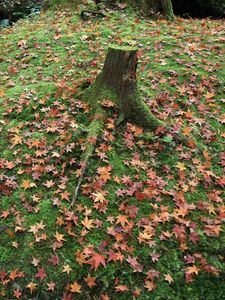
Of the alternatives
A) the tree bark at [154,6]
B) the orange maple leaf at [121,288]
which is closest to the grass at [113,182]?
the orange maple leaf at [121,288]

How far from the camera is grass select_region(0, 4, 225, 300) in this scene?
165 inches

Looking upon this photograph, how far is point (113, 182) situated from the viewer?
16.5 ft

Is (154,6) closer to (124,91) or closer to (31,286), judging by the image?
(124,91)

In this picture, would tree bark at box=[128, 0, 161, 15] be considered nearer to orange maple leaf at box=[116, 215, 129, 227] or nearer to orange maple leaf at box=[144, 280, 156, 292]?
orange maple leaf at box=[116, 215, 129, 227]

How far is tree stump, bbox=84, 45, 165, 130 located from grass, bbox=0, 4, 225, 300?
0.23 metres

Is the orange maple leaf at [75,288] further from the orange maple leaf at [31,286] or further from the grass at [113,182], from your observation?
the orange maple leaf at [31,286]

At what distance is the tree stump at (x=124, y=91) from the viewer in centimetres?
550

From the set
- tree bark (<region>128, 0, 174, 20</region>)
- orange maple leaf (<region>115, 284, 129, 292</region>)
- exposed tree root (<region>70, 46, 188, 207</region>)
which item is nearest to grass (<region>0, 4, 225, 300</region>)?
orange maple leaf (<region>115, 284, 129, 292</region>)

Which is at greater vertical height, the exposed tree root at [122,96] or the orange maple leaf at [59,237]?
the exposed tree root at [122,96]

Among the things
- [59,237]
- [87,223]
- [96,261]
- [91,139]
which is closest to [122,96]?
[91,139]

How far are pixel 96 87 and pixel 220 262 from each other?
338 cm

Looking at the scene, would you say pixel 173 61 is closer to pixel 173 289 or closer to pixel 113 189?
pixel 113 189

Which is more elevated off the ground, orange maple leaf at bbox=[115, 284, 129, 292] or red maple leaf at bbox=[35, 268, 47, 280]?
red maple leaf at bbox=[35, 268, 47, 280]

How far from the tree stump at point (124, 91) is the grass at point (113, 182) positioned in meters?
0.23
